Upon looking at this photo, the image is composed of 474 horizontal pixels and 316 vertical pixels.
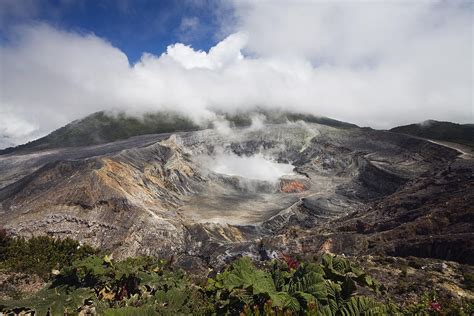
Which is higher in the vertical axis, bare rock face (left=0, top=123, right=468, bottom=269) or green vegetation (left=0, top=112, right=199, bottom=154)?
green vegetation (left=0, top=112, right=199, bottom=154)

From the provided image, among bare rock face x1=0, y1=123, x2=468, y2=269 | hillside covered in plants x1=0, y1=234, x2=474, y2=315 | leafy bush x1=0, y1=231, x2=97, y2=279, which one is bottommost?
bare rock face x1=0, y1=123, x2=468, y2=269

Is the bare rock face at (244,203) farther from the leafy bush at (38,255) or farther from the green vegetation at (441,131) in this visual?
the green vegetation at (441,131)

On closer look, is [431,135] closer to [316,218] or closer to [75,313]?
[316,218]

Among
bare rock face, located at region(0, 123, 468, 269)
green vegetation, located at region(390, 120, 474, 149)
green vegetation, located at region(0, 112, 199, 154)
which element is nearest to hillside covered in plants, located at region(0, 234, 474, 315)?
bare rock face, located at region(0, 123, 468, 269)

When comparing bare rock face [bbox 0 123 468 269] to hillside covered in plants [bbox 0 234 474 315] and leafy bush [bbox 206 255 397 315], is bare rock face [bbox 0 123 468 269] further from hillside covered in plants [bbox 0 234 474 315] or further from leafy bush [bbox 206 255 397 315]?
leafy bush [bbox 206 255 397 315]

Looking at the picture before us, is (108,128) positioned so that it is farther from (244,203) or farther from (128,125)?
(244,203)

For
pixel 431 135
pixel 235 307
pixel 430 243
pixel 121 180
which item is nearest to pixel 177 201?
pixel 121 180

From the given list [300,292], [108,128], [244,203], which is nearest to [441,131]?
[244,203]
